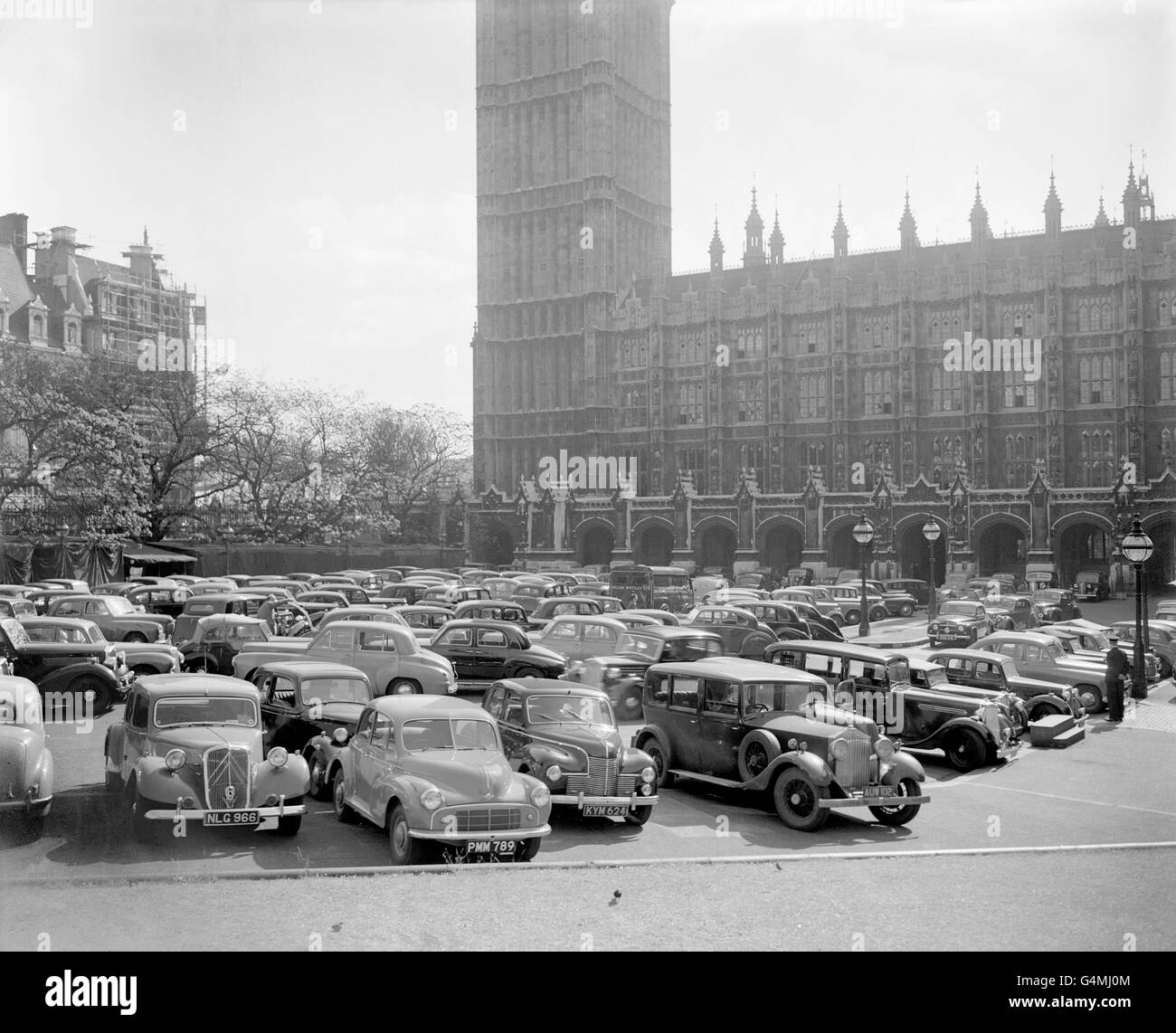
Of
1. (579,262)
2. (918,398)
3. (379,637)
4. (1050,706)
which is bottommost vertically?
(1050,706)

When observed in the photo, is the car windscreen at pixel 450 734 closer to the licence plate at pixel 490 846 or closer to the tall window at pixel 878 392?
the licence plate at pixel 490 846

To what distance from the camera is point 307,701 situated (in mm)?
14547

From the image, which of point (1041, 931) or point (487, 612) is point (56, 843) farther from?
point (487, 612)

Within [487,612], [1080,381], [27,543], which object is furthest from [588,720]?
[1080,381]

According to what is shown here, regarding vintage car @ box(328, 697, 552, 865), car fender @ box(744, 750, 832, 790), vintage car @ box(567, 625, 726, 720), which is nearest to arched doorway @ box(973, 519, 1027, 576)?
vintage car @ box(567, 625, 726, 720)

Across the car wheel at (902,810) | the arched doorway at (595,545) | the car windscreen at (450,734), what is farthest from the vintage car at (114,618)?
the arched doorway at (595,545)

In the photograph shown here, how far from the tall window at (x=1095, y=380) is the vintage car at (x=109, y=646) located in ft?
188

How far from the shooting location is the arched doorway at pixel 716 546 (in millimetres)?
72188

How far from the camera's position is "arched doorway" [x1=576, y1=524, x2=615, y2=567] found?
253 feet

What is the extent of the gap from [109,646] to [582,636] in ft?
29.7

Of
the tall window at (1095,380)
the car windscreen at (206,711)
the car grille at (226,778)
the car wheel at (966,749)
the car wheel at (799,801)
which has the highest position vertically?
the tall window at (1095,380)

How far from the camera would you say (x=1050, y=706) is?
2055cm

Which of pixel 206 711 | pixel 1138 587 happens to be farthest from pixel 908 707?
pixel 206 711

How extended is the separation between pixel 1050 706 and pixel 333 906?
51.1 ft
